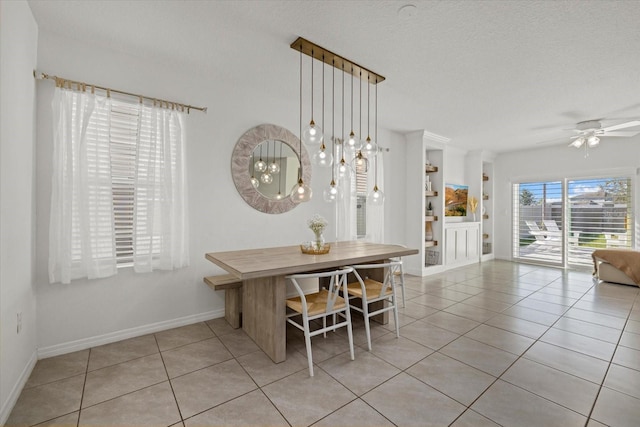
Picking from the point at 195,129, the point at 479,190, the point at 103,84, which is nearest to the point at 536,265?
the point at 479,190

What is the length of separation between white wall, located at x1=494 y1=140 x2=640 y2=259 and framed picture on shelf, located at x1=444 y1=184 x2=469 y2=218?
44.1 inches

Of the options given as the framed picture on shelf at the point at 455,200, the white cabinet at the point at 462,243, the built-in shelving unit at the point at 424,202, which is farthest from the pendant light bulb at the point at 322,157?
the framed picture on shelf at the point at 455,200

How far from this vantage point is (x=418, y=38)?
2.44 metres

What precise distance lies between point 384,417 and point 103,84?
3531 mm

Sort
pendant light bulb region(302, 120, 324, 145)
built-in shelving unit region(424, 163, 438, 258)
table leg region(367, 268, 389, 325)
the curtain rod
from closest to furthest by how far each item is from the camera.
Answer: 1. the curtain rod
2. pendant light bulb region(302, 120, 324, 145)
3. table leg region(367, 268, 389, 325)
4. built-in shelving unit region(424, 163, 438, 258)

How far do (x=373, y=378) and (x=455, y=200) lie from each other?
17.8 ft

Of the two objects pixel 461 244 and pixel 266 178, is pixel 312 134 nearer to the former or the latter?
pixel 266 178

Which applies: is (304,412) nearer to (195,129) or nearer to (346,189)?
(195,129)

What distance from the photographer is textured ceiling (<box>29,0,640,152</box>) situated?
2100 millimetres

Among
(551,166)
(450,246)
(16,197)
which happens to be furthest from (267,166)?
(551,166)

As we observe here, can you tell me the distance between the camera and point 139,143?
9.11 ft

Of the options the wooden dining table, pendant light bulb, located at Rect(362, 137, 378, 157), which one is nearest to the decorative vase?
the wooden dining table

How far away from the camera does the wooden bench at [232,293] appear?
9.68ft

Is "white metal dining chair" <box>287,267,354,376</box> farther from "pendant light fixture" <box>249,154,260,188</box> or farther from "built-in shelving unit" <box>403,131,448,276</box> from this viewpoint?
"built-in shelving unit" <box>403,131,448,276</box>
